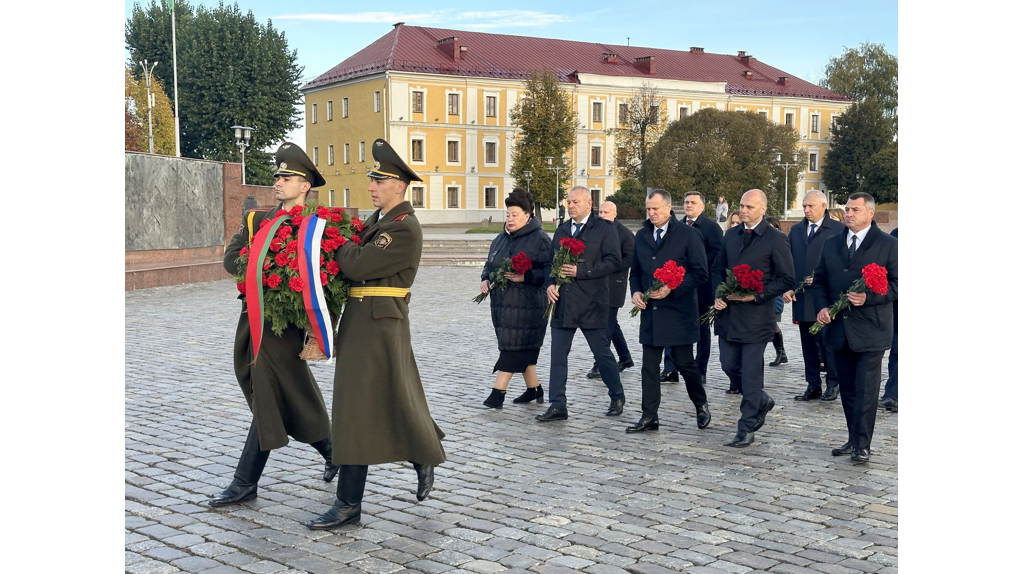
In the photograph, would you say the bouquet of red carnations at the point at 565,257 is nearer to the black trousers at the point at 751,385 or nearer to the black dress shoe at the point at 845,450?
the black trousers at the point at 751,385

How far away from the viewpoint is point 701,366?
431 inches

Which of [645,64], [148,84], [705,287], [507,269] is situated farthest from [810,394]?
[645,64]

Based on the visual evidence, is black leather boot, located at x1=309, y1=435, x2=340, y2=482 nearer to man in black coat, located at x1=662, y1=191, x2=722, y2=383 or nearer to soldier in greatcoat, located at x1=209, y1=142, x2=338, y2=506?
soldier in greatcoat, located at x1=209, y1=142, x2=338, y2=506

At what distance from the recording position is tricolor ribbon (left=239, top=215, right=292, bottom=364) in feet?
19.4

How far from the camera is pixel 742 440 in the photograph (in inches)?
309

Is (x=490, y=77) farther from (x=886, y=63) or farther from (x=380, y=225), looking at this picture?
(x=380, y=225)

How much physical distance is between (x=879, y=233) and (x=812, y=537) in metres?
2.99

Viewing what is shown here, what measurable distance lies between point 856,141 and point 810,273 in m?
77.0

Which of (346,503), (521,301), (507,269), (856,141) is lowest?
(346,503)

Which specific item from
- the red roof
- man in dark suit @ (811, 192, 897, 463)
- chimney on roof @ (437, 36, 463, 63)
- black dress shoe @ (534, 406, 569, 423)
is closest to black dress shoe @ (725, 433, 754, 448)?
man in dark suit @ (811, 192, 897, 463)

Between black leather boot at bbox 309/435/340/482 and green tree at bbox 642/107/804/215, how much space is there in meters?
60.0

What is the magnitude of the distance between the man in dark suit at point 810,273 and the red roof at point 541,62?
2498 inches

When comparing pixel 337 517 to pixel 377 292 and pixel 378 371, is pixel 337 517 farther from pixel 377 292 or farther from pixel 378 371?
pixel 377 292

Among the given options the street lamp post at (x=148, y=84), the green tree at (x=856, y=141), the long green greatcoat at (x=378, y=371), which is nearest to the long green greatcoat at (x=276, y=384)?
the long green greatcoat at (x=378, y=371)
